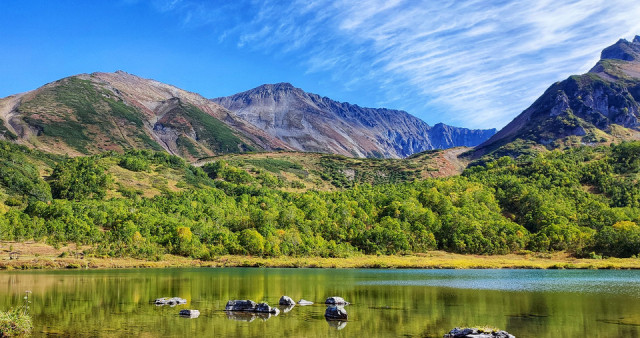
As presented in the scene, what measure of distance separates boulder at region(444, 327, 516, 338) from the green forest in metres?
103

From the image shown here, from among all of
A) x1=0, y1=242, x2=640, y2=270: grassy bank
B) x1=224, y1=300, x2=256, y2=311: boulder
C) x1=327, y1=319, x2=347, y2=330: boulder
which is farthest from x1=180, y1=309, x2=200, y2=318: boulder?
x1=0, y1=242, x2=640, y2=270: grassy bank

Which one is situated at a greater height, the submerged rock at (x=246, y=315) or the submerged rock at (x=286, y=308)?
the submerged rock at (x=246, y=315)

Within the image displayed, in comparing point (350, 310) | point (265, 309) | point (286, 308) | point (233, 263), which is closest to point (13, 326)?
point (265, 309)

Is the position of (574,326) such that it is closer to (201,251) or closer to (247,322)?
(247,322)

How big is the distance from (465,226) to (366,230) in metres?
31.5

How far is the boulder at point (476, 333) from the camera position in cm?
2695

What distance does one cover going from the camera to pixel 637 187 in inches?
7254

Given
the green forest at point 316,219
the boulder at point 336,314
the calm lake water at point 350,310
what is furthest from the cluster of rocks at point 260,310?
the green forest at point 316,219

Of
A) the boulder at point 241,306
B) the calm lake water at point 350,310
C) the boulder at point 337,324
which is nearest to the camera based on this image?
the calm lake water at point 350,310

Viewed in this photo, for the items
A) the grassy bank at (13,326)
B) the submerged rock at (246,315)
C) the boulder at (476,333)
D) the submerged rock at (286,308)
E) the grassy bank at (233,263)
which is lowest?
the grassy bank at (233,263)

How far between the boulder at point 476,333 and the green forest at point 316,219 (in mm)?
102717

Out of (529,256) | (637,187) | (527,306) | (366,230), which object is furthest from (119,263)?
(637,187)

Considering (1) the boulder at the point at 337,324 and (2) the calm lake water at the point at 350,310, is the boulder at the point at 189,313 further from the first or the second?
(1) the boulder at the point at 337,324

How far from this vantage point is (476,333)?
27297 mm
